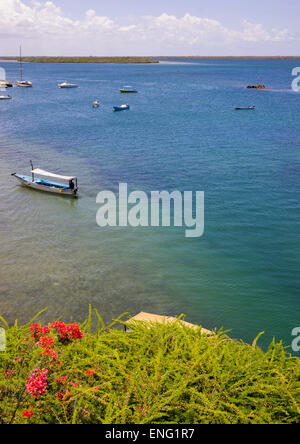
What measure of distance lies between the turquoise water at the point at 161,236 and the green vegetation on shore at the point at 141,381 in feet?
33.2

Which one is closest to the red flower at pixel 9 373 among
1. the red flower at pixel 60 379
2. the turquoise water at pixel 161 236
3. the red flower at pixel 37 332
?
the red flower at pixel 37 332

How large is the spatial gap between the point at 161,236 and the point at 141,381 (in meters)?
20.5

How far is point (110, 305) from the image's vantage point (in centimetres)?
2080

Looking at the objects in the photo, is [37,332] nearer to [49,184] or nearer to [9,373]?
[9,373]

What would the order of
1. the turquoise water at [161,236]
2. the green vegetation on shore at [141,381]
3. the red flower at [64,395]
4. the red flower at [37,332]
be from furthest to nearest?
1. the turquoise water at [161,236]
2. the red flower at [37,332]
3. the red flower at [64,395]
4. the green vegetation on shore at [141,381]

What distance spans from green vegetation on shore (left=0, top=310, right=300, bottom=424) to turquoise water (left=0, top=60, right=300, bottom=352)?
33.2ft

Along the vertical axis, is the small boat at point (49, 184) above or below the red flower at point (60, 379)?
above

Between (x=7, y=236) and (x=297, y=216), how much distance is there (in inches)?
1000

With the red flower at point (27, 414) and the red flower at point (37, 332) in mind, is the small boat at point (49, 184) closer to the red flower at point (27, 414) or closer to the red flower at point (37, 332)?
the red flower at point (37, 332)

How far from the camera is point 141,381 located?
832 cm

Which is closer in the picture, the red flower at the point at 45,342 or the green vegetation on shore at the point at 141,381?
the green vegetation on shore at the point at 141,381

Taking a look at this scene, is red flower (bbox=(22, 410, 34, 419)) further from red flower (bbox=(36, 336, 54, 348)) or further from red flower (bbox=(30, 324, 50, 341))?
red flower (bbox=(30, 324, 50, 341))

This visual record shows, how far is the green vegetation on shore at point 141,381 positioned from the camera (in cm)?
768
